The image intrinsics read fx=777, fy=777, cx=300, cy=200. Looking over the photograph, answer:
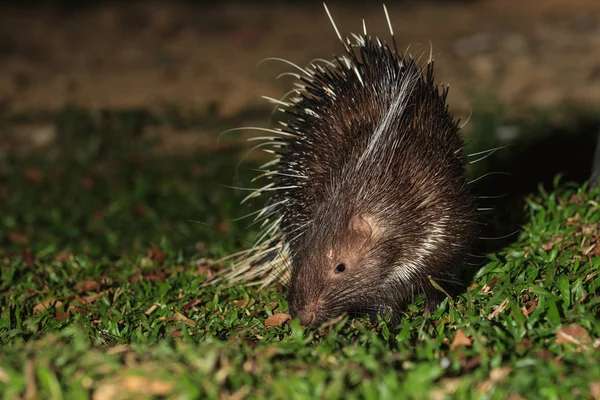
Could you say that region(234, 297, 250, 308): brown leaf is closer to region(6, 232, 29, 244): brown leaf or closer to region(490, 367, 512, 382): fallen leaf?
region(490, 367, 512, 382): fallen leaf

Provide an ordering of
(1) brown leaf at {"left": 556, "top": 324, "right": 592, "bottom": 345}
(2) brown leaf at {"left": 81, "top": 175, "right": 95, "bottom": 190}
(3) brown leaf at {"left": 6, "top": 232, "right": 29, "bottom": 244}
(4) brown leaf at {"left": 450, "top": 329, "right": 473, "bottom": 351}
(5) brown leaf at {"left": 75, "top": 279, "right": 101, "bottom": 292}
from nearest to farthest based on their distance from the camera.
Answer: (1) brown leaf at {"left": 556, "top": 324, "right": 592, "bottom": 345}
(4) brown leaf at {"left": 450, "top": 329, "right": 473, "bottom": 351}
(5) brown leaf at {"left": 75, "top": 279, "right": 101, "bottom": 292}
(3) brown leaf at {"left": 6, "top": 232, "right": 29, "bottom": 244}
(2) brown leaf at {"left": 81, "top": 175, "right": 95, "bottom": 190}

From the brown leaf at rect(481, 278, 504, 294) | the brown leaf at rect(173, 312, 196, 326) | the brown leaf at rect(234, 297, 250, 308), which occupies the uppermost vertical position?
the brown leaf at rect(481, 278, 504, 294)

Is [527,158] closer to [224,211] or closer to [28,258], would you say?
[224,211]

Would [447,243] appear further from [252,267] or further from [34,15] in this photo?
[34,15]

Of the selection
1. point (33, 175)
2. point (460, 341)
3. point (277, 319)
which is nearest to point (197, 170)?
point (33, 175)

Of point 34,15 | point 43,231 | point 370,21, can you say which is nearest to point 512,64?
point 370,21

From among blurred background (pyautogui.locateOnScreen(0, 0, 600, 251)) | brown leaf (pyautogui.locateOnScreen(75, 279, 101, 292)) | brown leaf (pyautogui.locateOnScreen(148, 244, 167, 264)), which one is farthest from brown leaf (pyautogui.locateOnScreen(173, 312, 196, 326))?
blurred background (pyautogui.locateOnScreen(0, 0, 600, 251))
